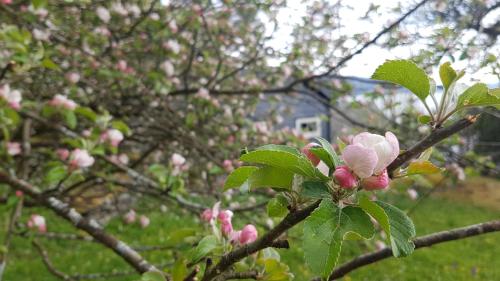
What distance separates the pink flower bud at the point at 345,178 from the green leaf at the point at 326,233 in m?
0.03

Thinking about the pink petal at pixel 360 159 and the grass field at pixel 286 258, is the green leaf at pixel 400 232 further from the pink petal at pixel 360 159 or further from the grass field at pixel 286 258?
the grass field at pixel 286 258

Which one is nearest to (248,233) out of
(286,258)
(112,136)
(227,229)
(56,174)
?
(227,229)

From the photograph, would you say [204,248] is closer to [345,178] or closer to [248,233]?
[248,233]

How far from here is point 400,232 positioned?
61 centimetres

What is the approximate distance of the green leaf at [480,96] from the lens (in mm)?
613

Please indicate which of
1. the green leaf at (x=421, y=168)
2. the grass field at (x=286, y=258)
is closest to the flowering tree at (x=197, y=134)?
the green leaf at (x=421, y=168)

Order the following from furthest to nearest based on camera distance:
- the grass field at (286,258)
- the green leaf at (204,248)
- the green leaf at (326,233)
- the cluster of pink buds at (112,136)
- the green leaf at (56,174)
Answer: the grass field at (286,258) → the cluster of pink buds at (112,136) → the green leaf at (56,174) → the green leaf at (204,248) → the green leaf at (326,233)

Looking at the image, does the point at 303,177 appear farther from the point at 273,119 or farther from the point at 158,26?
the point at 273,119

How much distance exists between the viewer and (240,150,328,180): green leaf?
60 centimetres

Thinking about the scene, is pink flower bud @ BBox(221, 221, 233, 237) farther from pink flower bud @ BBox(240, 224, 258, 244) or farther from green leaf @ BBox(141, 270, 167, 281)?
green leaf @ BBox(141, 270, 167, 281)

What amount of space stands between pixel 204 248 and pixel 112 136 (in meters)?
1.48

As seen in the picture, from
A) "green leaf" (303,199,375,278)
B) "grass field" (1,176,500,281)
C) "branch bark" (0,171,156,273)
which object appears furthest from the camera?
"grass field" (1,176,500,281)

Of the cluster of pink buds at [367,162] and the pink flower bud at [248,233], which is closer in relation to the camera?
the cluster of pink buds at [367,162]

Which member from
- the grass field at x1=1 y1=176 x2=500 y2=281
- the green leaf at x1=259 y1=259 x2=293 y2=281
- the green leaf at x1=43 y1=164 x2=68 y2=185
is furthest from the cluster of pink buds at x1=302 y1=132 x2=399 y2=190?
the grass field at x1=1 y1=176 x2=500 y2=281
